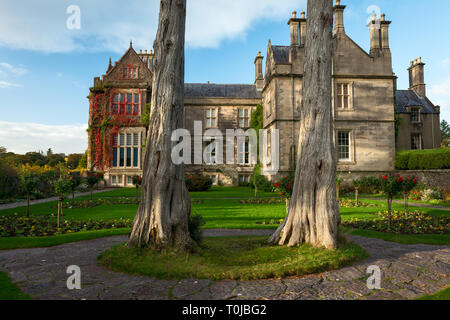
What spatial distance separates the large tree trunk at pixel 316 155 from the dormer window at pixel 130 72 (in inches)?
919

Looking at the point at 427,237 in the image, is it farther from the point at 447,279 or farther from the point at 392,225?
the point at 447,279

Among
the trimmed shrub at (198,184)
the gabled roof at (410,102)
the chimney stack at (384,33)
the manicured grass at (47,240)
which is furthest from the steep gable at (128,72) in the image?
the gabled roof at (410,102)

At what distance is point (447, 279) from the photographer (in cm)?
385

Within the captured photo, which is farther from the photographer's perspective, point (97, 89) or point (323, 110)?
point (97, 89)

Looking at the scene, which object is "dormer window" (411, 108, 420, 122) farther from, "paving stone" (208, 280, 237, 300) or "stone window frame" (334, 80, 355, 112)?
"paving stone" (208, 280, 237, 300)

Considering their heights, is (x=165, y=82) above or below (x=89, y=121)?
below

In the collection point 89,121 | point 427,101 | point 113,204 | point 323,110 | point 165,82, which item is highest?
point 427,101

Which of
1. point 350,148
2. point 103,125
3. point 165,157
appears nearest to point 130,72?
point 103,125

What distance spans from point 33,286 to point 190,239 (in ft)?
7.46

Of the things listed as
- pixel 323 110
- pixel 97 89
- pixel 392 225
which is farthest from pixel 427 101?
pixel 97 89

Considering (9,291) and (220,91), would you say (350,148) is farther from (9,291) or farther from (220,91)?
(9,291)

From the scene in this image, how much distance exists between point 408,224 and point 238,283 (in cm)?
694

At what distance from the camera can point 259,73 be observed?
30.4 metres

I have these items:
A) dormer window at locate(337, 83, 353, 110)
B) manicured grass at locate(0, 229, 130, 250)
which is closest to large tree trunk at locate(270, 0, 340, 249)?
manicured grass at locate(0, 229, 130, 250)
